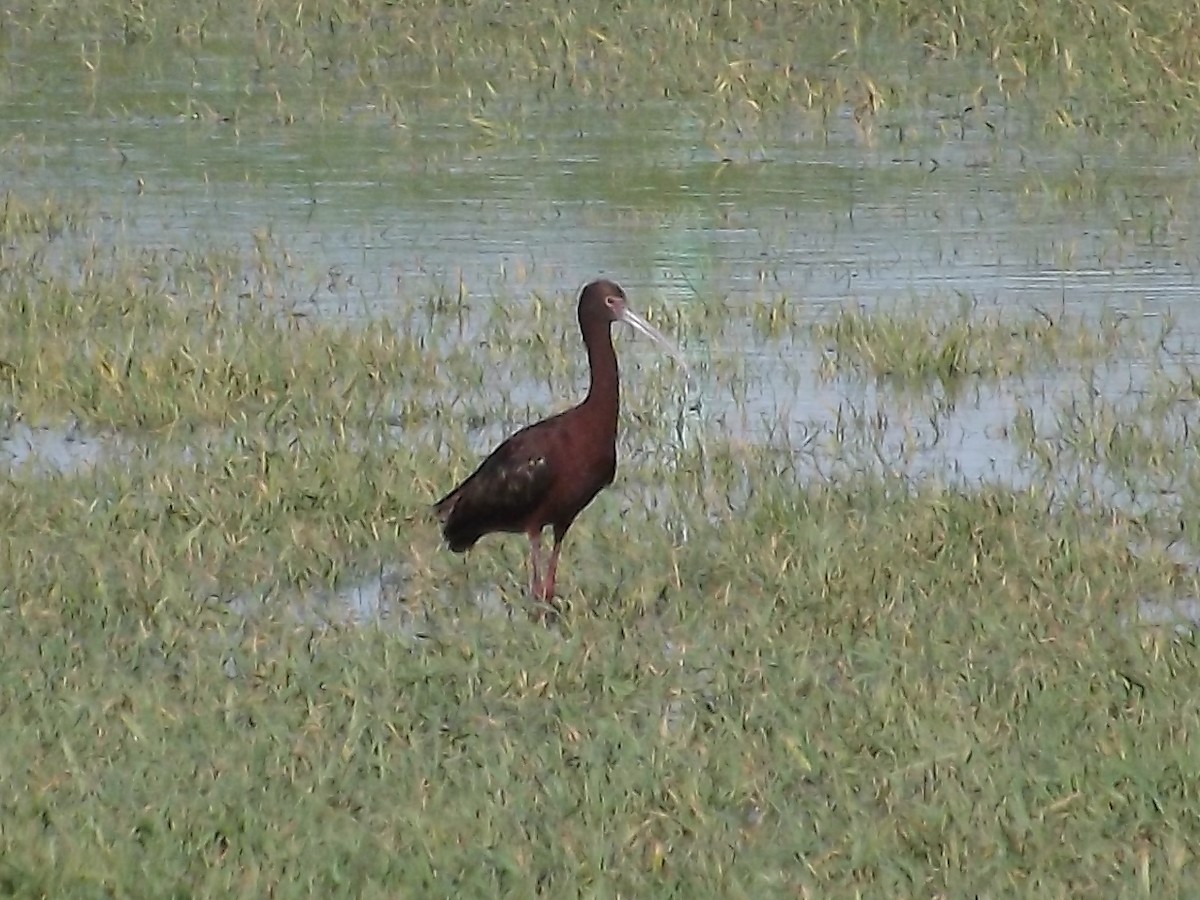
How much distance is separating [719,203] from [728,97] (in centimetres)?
240

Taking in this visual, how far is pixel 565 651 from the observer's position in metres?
6.99

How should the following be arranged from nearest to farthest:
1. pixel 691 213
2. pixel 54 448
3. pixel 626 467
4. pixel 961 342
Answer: pixel 626 467, pixel 54 448, pixel 961 342, pixel 691 213

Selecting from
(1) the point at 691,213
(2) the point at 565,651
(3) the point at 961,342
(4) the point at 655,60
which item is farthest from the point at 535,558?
(4) the point at 655,60

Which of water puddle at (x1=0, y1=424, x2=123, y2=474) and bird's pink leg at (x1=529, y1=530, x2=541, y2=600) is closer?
bird's pink leg at (x1=529, y1=530, x2=541, y2=600)

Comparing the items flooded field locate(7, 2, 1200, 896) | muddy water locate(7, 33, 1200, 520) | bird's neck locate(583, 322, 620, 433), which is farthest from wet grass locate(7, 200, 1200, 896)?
bird's neck locate(583, 322, 620, 433)

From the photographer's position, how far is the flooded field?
5855mm

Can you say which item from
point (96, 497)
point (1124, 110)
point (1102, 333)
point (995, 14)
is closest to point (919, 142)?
point (1124, 110)

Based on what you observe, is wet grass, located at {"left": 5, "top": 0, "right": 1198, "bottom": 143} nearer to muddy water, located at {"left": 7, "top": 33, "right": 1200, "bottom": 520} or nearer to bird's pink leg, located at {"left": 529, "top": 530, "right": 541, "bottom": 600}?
muddy water, located at {"left": 7, "top": 33, "right": 1200, "bottom": 520}

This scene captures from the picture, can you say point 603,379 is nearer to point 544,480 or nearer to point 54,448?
point 544,480

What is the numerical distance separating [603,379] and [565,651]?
3.53ft

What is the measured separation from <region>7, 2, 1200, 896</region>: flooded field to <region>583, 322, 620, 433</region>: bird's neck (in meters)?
0.43

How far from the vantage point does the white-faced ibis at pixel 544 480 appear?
24.9ft

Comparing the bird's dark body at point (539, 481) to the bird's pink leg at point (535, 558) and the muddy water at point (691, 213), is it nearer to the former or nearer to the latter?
the bird's pink leg at point (535, 558)

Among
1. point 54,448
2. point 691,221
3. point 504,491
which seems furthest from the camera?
point 691,221
